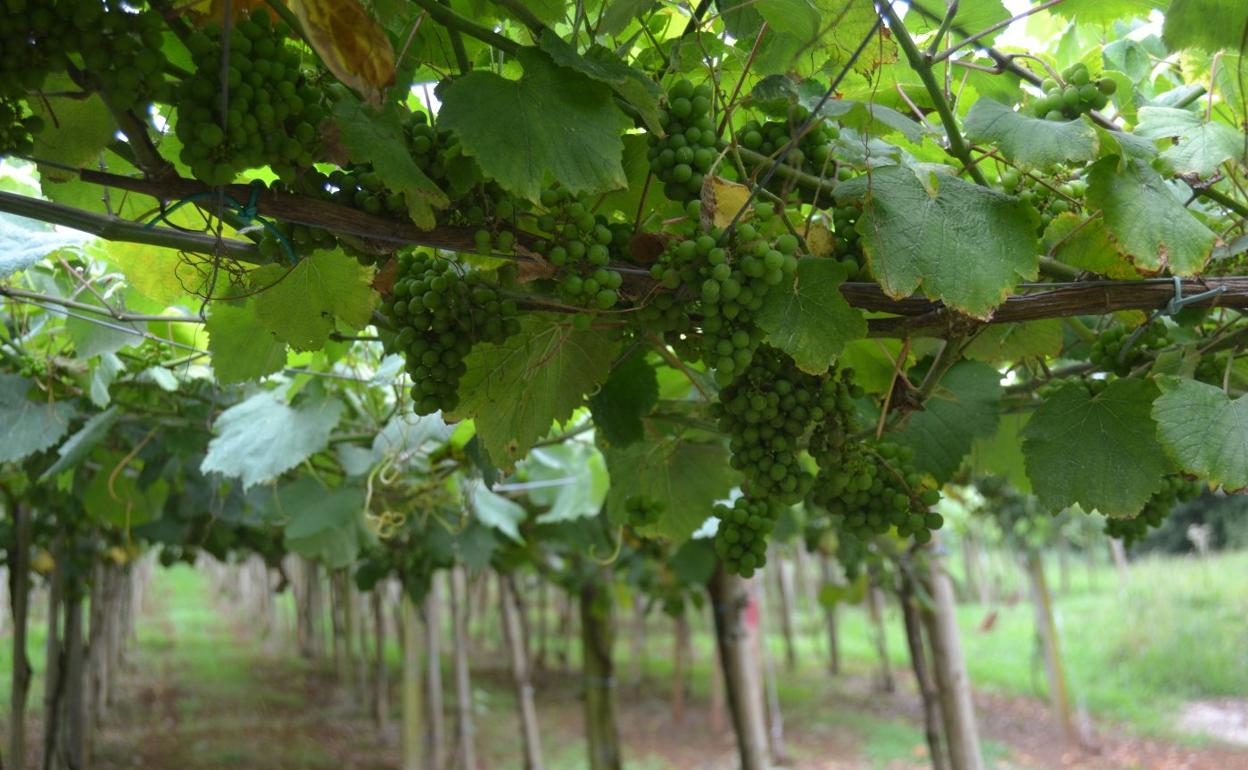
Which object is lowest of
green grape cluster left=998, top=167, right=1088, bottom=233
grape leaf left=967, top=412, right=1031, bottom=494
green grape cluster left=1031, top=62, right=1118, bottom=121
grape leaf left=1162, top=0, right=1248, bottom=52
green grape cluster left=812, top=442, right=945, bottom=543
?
green grape cluster left=812, top=442, right=945, bottom=543

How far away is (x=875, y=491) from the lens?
1.26 metres

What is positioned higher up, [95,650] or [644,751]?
[95,650]

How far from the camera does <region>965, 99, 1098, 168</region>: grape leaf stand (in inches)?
39.8

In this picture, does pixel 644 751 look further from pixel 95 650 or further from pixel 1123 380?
pixel 1123 380

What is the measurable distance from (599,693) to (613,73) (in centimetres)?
529

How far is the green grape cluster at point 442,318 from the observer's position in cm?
109

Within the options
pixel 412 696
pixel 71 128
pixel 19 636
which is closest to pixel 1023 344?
pixel 71 128

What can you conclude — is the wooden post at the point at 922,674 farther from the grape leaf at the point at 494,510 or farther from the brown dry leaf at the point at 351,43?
the brown dry leaf at the point at 351,43

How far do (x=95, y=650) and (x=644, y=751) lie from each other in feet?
15.5

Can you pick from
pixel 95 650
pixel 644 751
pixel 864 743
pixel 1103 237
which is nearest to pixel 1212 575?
pixel 864 743

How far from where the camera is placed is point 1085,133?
1.02 meters

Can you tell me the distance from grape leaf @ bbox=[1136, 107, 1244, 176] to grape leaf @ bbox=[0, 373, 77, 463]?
7.33 ft

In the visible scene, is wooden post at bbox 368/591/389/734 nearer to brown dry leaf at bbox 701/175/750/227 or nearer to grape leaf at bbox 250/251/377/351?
grape leaf at bbox 250/251/377/351

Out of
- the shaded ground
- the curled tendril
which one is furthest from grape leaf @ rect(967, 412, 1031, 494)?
the shaded ground
